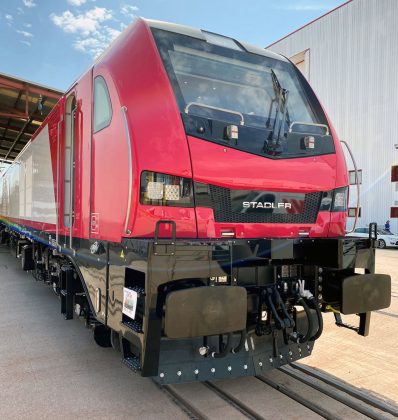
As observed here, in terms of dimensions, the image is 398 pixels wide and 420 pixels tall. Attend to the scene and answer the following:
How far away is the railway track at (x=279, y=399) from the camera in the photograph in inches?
122

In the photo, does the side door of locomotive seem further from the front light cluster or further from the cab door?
the front light cluster

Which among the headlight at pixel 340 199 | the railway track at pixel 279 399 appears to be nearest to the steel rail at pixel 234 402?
the railway track at pixel 279 399

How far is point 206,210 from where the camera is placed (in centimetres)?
306

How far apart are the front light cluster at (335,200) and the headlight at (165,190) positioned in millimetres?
1384

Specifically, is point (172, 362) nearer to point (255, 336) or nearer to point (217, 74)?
point (255, 336)

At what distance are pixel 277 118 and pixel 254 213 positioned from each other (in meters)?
0.91

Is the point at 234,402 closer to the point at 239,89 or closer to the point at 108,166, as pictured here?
the point at 108,166

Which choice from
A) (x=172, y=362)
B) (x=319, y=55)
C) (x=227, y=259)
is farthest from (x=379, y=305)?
(x=319, y=55)

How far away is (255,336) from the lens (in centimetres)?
324

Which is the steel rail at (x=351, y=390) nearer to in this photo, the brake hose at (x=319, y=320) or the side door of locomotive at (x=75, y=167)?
the brake hose at (x=319, y=320)

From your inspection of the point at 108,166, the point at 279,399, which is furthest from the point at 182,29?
the point at 279,399

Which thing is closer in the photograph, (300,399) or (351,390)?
(300,399)

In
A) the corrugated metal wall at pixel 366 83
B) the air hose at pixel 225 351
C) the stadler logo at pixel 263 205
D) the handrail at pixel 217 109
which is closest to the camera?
the air hose at pixel 225 351

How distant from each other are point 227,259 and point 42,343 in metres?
3.01
